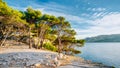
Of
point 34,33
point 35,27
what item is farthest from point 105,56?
point 35,27

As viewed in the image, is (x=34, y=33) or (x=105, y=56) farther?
(x=105, y=56)

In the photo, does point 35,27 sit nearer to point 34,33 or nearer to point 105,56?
point 34,33

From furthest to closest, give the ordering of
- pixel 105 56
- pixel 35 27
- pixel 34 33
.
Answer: pixel 105 56, pixel 34 33, pixel 35 27

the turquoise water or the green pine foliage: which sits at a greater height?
the green pine foliage

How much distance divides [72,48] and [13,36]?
1688 cm

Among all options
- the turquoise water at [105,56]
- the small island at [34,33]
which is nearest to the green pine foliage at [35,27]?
the small island at [34,33]

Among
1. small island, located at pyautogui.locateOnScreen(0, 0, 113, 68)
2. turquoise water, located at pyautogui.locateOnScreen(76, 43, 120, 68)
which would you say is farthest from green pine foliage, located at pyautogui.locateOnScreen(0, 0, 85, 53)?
turquoise water, located at pyautogui.locateOnScreen(76, 43, 120, 68)

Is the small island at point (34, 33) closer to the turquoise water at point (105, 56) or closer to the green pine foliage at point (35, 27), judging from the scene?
the green pine foliage at point (35, 27)

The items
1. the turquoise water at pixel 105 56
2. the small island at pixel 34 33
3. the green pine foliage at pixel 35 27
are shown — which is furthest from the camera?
the turquoise water at pixel 105 56

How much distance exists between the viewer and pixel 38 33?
43.3 meters

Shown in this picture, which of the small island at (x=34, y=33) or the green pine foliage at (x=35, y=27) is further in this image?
the green pine foliage at (x=35, y=27)

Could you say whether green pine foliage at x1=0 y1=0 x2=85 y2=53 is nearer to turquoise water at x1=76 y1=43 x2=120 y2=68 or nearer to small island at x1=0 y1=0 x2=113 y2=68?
small island at x1=0 y1=0 x2=113 y2=68

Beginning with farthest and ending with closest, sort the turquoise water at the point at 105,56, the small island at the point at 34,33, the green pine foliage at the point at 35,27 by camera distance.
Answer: the turquoise water at the point at 105,56
the green pine foliage at the point at 35,27
the small island at the point at 34,33

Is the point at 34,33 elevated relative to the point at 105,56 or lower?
elevated
